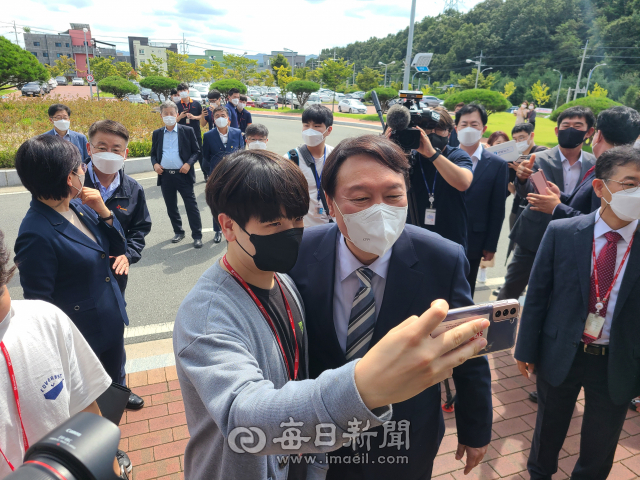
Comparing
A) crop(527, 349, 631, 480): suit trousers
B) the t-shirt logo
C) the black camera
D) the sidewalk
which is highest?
the black camera

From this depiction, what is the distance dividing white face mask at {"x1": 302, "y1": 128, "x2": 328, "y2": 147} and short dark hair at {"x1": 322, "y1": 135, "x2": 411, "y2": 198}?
2624 mm

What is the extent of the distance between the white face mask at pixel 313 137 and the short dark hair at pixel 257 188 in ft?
10.1

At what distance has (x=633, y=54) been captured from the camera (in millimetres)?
46750

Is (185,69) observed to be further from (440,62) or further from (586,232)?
(440,62)

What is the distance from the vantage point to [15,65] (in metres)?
17.3

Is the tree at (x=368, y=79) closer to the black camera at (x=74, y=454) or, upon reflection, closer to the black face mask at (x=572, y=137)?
the black face mask at (x=572, y=137)

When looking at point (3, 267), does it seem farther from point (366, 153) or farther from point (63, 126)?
point (63, 126)

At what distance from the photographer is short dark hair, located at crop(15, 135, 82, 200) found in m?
2.30

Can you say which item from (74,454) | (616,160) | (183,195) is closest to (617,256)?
(616,160)

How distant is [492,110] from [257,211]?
95.2 ft

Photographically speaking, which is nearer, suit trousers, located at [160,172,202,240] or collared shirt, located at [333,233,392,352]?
collared shirt, located at [333,233,392,352]

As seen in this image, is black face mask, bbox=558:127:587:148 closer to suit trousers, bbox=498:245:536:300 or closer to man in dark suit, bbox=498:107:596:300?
man in dark suit, bbox=498:107:596:300

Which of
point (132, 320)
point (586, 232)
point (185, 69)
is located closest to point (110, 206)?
point (132, 320)

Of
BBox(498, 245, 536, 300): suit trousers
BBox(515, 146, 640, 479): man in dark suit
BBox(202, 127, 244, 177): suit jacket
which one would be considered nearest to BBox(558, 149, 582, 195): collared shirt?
BBox(498, 245, 536, 300): suit trousers
